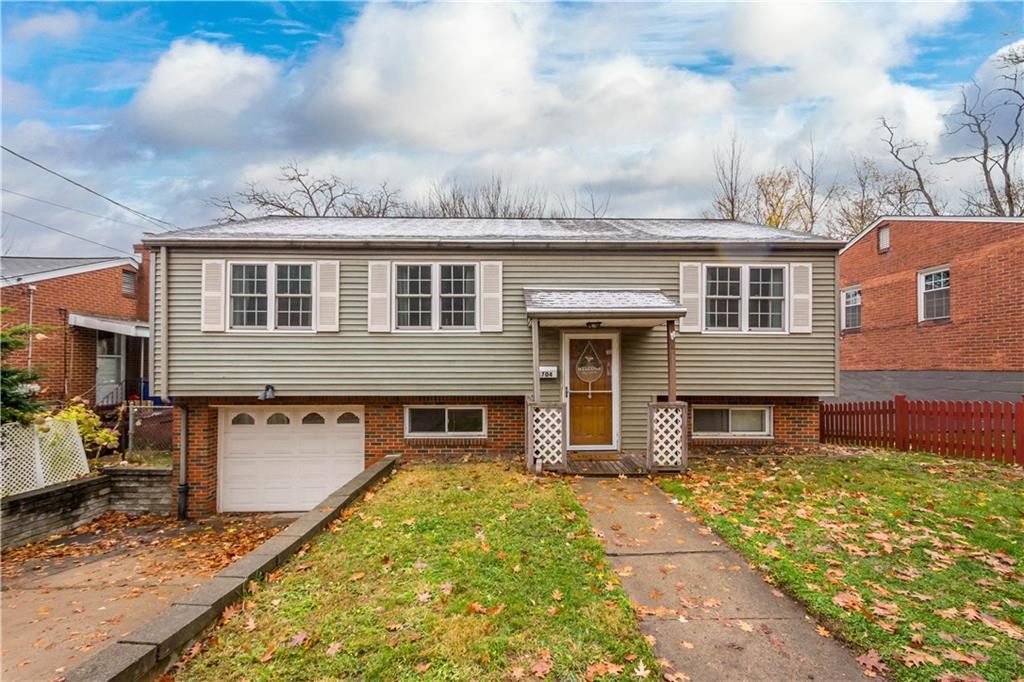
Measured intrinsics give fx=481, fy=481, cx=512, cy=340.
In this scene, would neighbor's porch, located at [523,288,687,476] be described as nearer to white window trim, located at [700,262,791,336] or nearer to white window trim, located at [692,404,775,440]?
white window trim, located at [700,262,791,336]

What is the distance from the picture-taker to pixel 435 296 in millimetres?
9812

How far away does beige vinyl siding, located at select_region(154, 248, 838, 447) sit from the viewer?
9.61m

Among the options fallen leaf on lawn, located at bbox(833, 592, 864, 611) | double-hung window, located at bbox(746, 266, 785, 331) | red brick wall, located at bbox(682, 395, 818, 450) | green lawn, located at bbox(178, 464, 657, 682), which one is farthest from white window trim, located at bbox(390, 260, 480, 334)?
fallen leaf on lawn, located at bbox(833, 592, 864, 611)

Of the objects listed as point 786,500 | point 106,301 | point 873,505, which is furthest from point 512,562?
point 106,301

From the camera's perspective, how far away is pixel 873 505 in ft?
21.4

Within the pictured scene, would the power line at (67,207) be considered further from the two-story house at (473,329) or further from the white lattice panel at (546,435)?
the white lattice panel at (546,435)

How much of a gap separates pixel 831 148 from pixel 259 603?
97.6ft

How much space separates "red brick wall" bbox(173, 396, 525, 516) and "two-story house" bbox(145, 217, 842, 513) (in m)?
0.03

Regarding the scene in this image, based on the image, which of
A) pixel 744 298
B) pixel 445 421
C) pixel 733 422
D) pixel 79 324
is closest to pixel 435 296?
pixel 445 421

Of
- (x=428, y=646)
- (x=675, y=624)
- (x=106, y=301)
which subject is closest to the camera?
(x=428, y=646)

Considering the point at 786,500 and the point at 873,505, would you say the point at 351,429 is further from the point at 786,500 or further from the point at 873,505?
the point at 873,505

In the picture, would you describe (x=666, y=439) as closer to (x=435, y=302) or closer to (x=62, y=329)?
(x=435, y=302)

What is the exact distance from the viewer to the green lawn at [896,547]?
3412mm

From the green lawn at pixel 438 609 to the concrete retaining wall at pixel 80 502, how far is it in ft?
24.0
